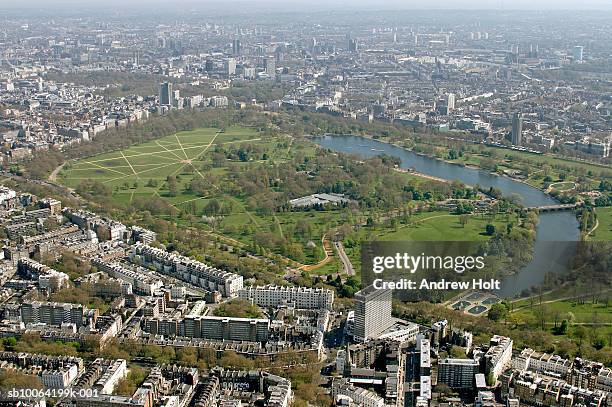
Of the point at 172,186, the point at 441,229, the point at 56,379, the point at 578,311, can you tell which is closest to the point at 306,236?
the point at 441,229

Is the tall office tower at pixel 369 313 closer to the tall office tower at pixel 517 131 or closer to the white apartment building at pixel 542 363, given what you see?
the white apartment building at pixel 542 363

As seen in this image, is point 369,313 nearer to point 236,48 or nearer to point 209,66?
point 209,66

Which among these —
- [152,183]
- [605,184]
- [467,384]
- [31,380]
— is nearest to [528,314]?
[467,384]

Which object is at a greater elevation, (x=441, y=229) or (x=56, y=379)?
(x=56, y=379)

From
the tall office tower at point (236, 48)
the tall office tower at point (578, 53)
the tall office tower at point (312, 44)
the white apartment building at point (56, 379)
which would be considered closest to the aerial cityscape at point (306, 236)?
the white apartment building at point (56, 379)

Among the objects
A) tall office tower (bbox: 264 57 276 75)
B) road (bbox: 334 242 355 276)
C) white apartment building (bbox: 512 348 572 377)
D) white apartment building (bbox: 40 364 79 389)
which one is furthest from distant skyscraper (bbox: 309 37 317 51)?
white apartment building (bbox: 40 364 79 389)

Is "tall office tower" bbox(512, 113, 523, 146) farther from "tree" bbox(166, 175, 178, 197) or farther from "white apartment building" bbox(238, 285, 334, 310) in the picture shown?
"white apartment building" bbox(238, 285, 334, 310)

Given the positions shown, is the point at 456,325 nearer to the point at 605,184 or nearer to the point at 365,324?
the point at 365,324
